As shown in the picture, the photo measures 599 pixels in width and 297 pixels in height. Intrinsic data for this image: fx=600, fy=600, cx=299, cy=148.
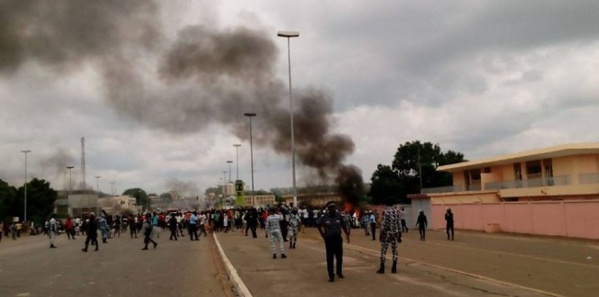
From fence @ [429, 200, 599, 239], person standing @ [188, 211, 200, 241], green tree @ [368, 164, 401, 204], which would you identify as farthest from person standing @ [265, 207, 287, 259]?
green tree @ [368, 164, 401, 204]

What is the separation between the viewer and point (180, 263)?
16.6 meters

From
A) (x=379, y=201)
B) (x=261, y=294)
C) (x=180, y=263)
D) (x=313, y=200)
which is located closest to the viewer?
(x=261, y=294)

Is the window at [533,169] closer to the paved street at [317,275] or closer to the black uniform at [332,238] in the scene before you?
the paved street at [317,275]

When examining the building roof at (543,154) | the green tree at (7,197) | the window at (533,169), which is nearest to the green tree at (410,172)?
the building roof at (543,154)

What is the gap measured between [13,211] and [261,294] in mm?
78661

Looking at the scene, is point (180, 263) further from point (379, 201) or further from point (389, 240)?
point (379, 201)

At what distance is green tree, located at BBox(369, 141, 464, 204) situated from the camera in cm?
7588

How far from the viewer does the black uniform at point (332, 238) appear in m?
11.0

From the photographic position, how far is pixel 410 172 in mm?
78938

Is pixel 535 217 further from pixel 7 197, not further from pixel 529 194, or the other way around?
pixel 7 197

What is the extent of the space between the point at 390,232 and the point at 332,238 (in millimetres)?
1334

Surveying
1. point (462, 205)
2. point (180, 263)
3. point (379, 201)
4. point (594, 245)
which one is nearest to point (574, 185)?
point (462, 205)

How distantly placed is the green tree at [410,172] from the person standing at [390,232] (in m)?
63.9

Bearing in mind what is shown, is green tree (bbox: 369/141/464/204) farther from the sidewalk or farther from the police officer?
the police officer
